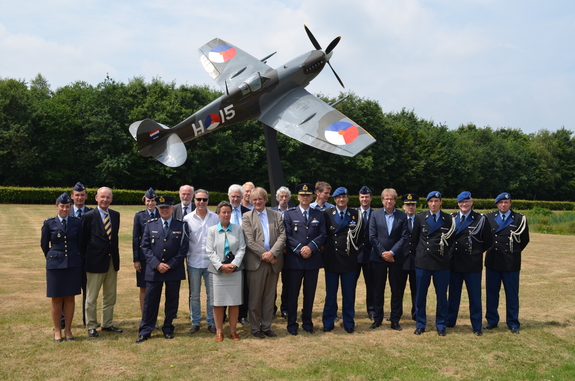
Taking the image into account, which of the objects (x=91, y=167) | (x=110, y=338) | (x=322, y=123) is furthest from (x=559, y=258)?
(x=91, y=167)

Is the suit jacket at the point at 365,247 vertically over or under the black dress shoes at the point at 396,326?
over

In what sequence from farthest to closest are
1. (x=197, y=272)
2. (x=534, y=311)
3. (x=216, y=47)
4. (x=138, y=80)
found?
(x=138, y=80), (x=216, y=47), (x=534, y=311), (x=197, y=272)

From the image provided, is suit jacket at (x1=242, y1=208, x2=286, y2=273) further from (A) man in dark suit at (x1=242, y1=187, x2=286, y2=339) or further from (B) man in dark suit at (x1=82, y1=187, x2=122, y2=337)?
(B) man in dark suit at (x1=82, y1=187, x2=122, y2=337)

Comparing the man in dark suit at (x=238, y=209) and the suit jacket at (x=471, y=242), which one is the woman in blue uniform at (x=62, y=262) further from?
the suit jacket at (x=471, y=242)

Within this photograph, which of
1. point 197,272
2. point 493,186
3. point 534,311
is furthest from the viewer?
point 493,186

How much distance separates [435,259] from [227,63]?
8512mm

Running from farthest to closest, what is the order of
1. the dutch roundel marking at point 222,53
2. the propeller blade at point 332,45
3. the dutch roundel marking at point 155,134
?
the dutch roundel marking at point 222,53 < the propeller blade at point 332,45 < the dutch roundel marking at point 155,134

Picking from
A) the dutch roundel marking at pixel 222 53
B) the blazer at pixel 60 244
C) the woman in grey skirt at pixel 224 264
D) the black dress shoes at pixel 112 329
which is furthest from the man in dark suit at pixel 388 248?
the dutch roundel marking at pixel 222 53

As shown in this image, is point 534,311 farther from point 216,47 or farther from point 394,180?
point 394,180

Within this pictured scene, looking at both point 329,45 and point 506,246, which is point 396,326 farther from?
point 329,45

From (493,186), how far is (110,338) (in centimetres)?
5834

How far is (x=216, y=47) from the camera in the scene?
1269 cm

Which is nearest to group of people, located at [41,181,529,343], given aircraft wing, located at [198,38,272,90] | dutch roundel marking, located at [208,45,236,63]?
aircraft wing, located at [198,38,272,90]

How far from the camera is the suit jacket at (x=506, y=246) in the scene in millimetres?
6020
